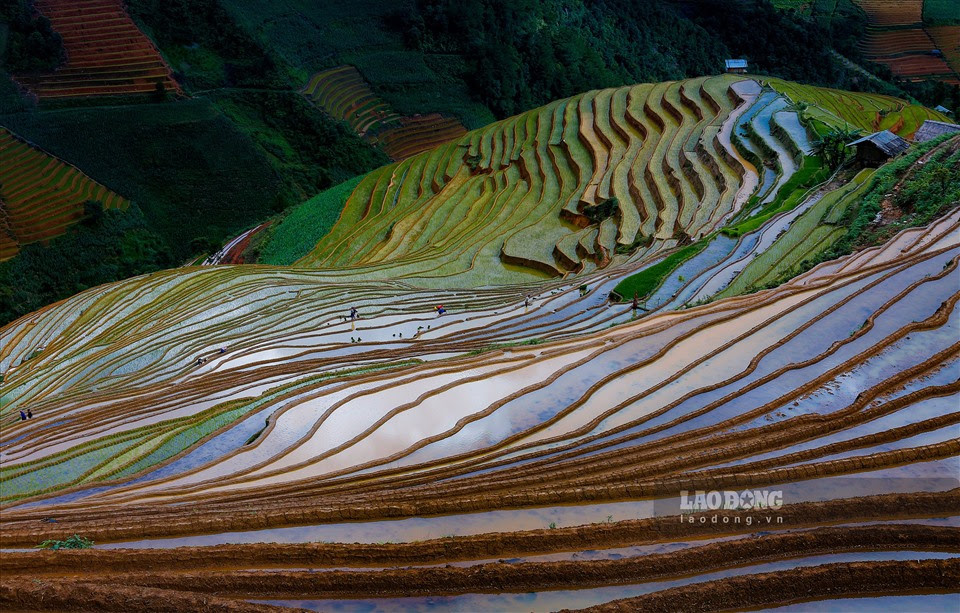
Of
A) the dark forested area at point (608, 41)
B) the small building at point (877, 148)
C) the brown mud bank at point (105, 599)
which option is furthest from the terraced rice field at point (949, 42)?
the brown mud bank at point (105, 599)

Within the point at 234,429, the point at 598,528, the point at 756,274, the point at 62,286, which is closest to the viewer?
the point at 598,528

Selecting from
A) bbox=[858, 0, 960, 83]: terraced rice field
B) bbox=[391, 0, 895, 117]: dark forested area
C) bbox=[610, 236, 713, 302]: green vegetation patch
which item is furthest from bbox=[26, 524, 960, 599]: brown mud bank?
bbox=[858, 0, 960, 83]: terraced rice field

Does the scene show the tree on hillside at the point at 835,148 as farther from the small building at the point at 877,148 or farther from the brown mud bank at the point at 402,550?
the brown mud bank at the point at 402,550

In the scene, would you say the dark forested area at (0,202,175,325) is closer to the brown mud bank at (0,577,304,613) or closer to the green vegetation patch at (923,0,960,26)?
the brown mud bank at (0,577,304,613)

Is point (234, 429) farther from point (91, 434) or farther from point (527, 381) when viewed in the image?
point (527, 381)

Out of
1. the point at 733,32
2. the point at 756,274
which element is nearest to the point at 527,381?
the point at 756,274

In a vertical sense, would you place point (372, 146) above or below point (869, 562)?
above

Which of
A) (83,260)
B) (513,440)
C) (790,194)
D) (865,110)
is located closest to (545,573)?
(513,440)
